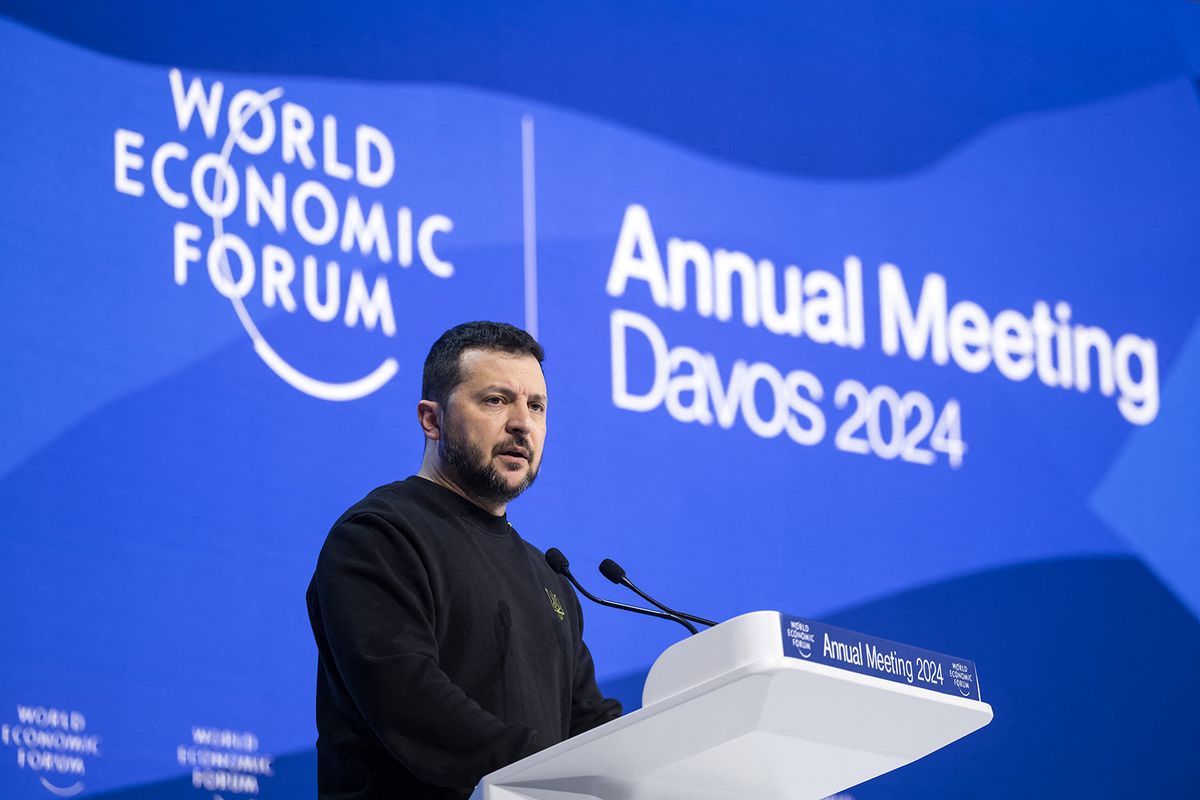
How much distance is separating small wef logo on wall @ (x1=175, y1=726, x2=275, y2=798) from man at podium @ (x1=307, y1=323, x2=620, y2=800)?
71 cm

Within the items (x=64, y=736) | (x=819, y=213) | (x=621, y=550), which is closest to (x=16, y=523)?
(x=64, y=736)

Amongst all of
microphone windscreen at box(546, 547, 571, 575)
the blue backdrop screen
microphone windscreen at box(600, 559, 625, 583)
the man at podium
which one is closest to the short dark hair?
the man at podium

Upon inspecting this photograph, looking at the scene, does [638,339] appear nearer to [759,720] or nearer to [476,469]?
[476,469]

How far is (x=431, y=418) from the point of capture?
9.74 ft

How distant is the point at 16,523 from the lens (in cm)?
331

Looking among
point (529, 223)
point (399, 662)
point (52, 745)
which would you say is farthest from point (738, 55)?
point (399, 662)

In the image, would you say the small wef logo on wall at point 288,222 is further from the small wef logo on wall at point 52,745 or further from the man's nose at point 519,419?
the man's nose at point 519,419

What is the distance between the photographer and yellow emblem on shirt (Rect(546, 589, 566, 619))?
2.97 m

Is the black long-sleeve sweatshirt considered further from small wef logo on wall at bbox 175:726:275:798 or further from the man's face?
small wef logo on wall at bbox 175:726:275:798

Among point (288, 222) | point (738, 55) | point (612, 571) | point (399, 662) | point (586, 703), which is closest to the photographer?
point (399, 662)

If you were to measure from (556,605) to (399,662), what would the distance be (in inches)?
24.6

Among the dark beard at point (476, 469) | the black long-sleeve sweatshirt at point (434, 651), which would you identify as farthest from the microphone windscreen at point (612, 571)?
the dark beard at point (476, 469)

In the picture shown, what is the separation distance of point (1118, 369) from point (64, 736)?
3.22 m

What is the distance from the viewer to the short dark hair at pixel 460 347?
2945 mm
